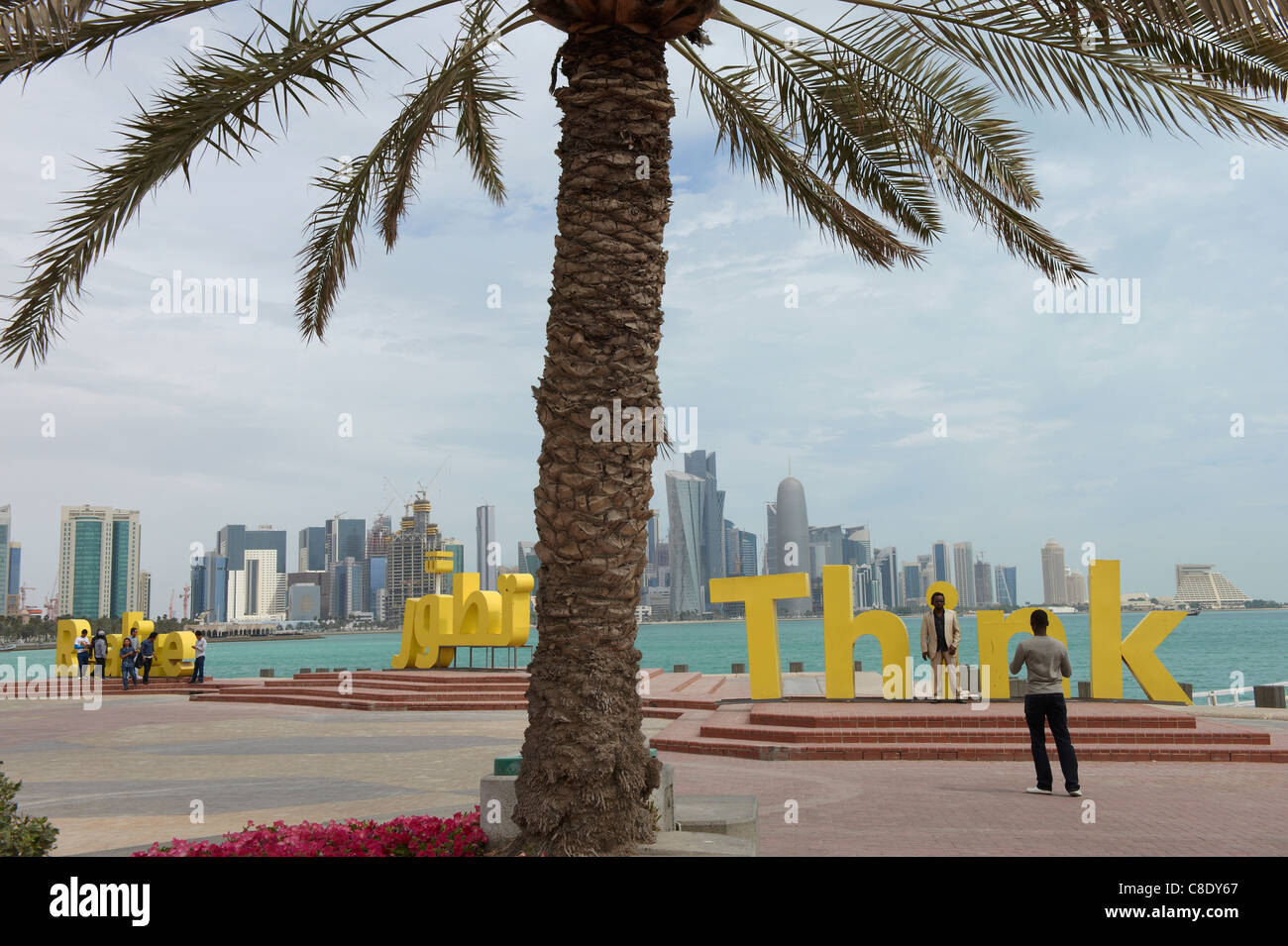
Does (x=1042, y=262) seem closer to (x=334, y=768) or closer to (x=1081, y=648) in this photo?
(x=334, y=768)

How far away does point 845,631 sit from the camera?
637 inches

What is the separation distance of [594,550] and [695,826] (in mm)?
2302

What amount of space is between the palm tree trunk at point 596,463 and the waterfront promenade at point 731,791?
7.93 ft

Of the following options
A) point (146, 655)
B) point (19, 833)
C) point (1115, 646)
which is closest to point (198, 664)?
point (146, 655)

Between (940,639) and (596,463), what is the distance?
35.2 feet

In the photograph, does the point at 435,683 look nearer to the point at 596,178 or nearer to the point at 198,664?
the point at 198,664

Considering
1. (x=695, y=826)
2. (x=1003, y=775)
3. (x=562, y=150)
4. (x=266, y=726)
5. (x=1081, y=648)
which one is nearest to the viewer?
(x=562, y=150)

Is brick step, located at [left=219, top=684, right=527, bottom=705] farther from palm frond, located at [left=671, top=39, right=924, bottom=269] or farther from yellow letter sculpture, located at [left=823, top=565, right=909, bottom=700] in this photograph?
palm frond, located at [left=671, top=39, right=924, bottom=269]

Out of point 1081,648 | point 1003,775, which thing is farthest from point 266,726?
point 1081,648

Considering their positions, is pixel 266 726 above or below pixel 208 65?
below

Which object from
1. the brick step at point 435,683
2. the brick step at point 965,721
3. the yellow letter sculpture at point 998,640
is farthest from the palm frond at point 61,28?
the brick step at point 435,683

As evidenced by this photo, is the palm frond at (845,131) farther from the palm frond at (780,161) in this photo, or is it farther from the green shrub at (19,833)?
the green shrub at (19,833)

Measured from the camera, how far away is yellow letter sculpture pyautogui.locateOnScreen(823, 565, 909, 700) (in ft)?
52.7

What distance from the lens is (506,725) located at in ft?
58.4
